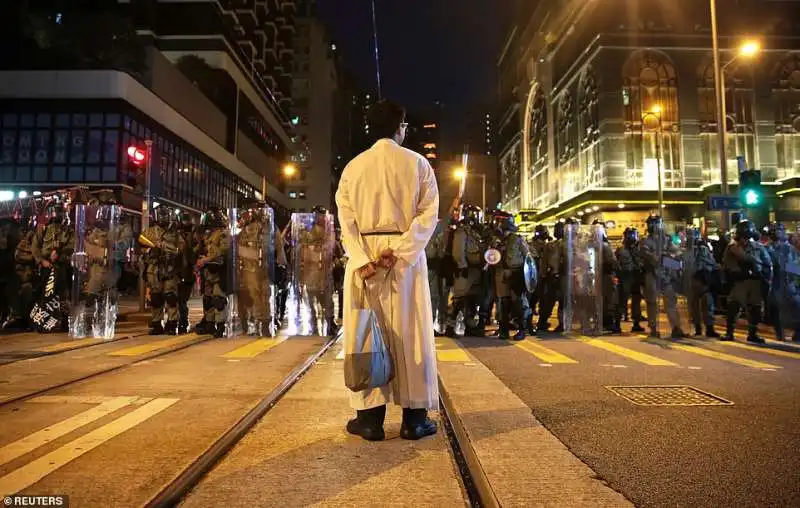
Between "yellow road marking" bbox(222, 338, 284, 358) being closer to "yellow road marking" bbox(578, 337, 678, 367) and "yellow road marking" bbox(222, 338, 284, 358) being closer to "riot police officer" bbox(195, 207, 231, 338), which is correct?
"riot police officer" bbox(195, 207, 231, 338)

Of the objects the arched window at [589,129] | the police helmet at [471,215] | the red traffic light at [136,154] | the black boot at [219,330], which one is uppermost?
the arched window at [589,129]

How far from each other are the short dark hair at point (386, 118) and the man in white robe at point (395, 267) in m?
0.14

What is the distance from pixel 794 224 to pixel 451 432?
3944 centimetres

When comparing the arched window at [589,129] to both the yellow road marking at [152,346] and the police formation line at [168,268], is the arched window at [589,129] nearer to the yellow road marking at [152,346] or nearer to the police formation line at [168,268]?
the police formation line at [168,268]

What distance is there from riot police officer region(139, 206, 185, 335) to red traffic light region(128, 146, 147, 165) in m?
6.98

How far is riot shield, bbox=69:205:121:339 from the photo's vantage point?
382 inches

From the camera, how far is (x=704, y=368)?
6.93 meters

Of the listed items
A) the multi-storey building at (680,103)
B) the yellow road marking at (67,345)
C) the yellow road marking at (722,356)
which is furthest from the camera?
the multi-storey building at (680,103)

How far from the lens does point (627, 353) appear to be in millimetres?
8328

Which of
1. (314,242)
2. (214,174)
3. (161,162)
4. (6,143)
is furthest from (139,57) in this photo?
(314,242)

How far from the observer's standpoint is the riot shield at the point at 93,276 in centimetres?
971

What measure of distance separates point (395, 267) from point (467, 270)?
6424mm

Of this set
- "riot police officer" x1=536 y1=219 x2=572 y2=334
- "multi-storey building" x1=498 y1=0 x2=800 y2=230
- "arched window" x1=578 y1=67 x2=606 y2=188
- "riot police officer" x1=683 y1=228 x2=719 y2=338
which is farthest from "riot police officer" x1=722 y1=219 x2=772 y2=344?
"arched window" x1=578 y1=67 x2=606 y2=188

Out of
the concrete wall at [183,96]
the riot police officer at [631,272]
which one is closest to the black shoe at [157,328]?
the riot police officer at [631,272]
